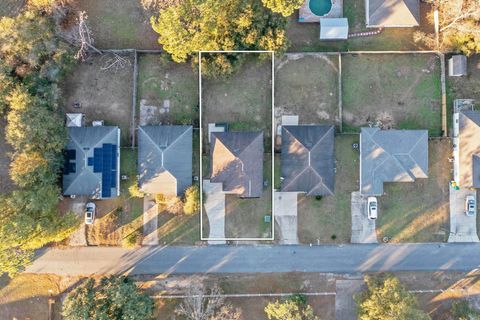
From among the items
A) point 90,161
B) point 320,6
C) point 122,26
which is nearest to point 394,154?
point 320,6

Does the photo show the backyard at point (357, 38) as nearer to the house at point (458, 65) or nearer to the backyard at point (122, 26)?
the house at point (458, 65)

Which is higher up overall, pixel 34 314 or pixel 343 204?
pixel 343 204

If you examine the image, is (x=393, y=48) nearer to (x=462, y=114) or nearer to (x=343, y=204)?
(x=462, y=114)

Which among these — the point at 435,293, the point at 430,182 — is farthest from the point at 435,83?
the point at 435,293

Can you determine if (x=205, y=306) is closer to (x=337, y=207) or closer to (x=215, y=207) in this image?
(x=215, y=207)

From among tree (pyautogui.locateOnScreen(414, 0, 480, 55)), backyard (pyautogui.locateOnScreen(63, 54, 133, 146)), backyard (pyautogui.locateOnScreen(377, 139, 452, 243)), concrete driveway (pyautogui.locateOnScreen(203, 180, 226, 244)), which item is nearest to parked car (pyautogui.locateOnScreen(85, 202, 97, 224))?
backyard (pyautogui.locateOnScreen(63, 54, 133, 146))

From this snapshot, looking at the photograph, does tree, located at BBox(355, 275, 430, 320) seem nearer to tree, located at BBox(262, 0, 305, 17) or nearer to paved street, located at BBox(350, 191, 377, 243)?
paved street, located at BBox(350, 191, 377, 243)
